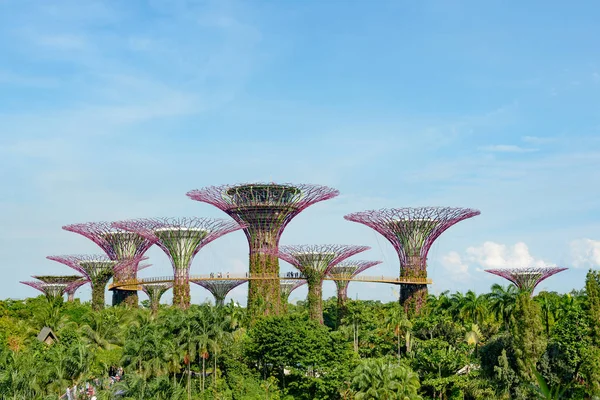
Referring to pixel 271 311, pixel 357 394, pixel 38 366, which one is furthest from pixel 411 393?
pixel 271 311

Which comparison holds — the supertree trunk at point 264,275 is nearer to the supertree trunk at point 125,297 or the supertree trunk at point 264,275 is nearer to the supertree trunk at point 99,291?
the supertree trunk at point 125,297

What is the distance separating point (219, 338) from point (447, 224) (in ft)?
109

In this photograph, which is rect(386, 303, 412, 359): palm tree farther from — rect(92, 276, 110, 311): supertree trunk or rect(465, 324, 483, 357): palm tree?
rect(92, 276, 110, 311): supertree trunk

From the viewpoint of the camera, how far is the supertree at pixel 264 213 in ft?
200

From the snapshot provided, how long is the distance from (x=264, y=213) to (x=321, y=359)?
2305 cm

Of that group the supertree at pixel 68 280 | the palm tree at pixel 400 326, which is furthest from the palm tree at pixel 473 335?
the supertree at pixel 68 280

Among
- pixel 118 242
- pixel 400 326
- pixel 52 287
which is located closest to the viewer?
pixel 400 326

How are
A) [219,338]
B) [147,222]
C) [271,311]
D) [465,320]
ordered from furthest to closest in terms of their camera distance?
[147,222] < [271,311] < [465,320] < [219,338]

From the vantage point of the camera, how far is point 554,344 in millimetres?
36656

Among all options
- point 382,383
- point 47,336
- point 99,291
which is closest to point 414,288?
point 382,383

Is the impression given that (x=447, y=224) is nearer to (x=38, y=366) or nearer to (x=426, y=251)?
(x=426, y=251)

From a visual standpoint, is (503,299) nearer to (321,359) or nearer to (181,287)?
(321,359)

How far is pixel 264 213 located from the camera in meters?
61.4

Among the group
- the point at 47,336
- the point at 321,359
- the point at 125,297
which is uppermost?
the point at 125,297
